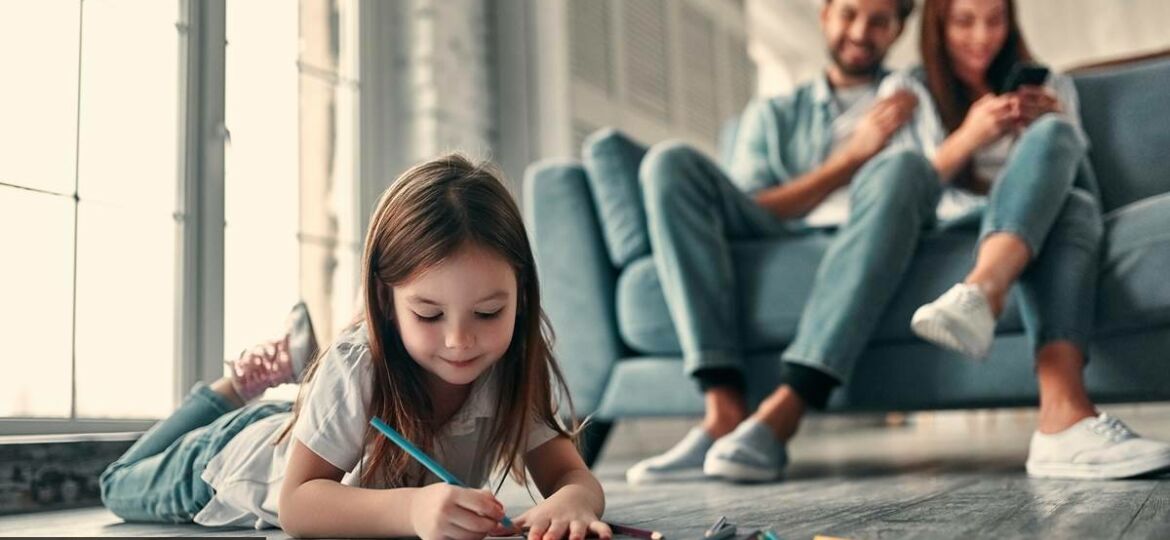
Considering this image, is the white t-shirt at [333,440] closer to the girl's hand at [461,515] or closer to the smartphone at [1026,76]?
the girl's hand at [461,515]

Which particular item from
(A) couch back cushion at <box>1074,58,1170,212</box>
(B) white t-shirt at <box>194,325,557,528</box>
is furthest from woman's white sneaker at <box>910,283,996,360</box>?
(A) couch back cushion at <box>1074,58,1170,212</box>

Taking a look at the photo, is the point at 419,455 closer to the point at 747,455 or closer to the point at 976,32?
the point at 747,455

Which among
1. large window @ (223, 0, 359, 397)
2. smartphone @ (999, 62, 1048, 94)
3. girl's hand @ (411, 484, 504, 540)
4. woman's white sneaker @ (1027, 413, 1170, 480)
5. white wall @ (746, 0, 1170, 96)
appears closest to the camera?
girl's hand @ (411, 484, 504, 540)

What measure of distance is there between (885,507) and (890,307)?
656 millimetres

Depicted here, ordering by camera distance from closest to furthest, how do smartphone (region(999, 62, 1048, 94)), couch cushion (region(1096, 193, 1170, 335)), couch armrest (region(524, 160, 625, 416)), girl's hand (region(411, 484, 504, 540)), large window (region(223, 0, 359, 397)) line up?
girl's hand (region(411, 484, 504, 540)) < couch cushion (region(1096, 193, 1170, 335)) < smartphone (region(999, 62, 1048, 94)) < couch armrest (region(524, 160, 625, 416)) < large window (region(223, 0, 359, 397))

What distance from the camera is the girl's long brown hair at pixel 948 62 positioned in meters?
2.26

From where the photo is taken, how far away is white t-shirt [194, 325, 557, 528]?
110cm

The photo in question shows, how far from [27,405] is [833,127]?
1.62m

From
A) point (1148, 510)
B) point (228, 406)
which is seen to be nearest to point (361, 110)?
point (228, 406)

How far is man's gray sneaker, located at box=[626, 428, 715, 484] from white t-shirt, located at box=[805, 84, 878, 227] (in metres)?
0.57

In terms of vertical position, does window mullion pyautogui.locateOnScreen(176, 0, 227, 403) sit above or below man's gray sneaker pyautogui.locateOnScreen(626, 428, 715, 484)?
above

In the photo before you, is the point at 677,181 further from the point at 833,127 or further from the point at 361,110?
the point at 361,110

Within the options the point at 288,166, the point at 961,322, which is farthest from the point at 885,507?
the point at 288,166

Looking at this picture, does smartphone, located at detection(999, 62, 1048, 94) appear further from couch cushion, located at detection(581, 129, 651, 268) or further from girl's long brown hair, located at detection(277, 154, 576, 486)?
girl's long brown hair, located at detection(277, 154, 576, 486)
